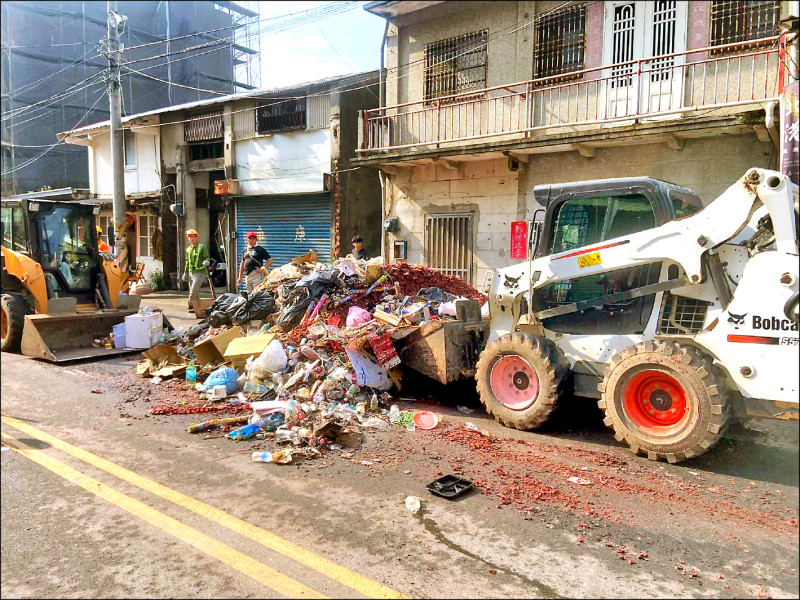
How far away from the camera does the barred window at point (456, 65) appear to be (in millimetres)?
12609

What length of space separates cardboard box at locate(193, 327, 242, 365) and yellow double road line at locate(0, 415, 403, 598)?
285cm

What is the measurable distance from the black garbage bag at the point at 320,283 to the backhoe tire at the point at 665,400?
4119mm

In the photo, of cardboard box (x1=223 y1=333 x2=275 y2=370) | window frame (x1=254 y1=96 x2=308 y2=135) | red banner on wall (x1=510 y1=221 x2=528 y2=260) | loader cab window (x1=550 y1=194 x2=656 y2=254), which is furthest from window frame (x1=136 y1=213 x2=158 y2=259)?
loader cab window (x1=550 y1=194 x2=656 y2=254)

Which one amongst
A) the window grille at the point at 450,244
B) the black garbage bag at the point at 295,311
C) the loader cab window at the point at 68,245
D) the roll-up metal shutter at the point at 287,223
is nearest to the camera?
the black garbage bag at the point at 295,311

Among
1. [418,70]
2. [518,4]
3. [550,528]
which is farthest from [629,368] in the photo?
[418,70]

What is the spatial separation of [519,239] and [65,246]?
854 cm

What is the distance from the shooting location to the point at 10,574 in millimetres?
2588

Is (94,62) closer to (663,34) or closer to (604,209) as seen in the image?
(604,209)

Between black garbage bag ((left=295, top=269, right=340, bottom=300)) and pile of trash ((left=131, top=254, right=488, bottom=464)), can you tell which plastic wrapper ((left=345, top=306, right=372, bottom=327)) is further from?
black garbage bag ((left=295, top=269, right=340, bottom=300))

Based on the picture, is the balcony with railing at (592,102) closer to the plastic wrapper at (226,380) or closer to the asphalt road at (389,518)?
the asphalt road at (389,518)

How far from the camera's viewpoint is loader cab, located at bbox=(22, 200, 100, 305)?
9.23 metres

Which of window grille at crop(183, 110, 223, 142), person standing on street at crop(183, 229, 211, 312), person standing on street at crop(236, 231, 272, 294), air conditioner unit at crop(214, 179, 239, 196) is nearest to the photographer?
person standing on street at crop(236, 231, 272, 294)

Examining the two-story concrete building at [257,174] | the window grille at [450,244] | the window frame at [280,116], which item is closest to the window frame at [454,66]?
the window grille at [450,244]

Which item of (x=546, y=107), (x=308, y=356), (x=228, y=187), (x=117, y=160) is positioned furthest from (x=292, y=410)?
(x=228, y=187)
